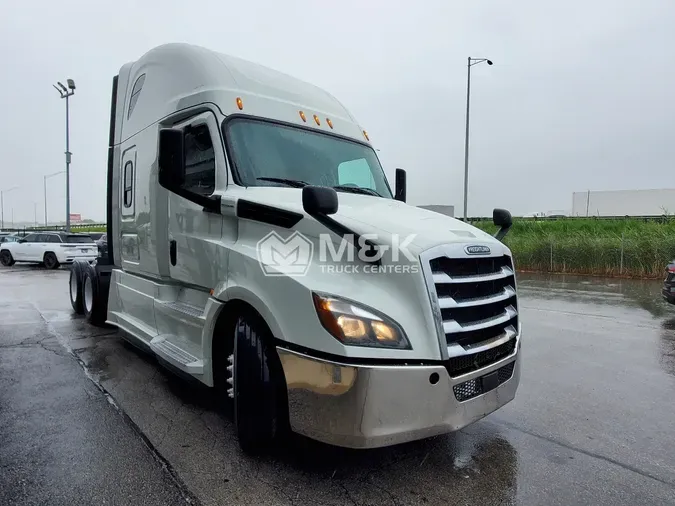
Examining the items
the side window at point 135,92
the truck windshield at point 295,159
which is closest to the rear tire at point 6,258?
the side window at point 135,92

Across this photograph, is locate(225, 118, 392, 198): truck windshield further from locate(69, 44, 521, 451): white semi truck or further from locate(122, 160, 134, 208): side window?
locate(122, 160, 134, 208): side window

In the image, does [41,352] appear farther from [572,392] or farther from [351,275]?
[572,392]

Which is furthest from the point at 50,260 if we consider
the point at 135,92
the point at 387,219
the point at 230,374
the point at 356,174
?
the point at 387,219

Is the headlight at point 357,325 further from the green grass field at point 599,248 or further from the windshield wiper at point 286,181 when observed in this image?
the green grass field at point 599,248

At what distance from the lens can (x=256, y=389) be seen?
10.2 feet

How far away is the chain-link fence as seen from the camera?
1566 centimetres

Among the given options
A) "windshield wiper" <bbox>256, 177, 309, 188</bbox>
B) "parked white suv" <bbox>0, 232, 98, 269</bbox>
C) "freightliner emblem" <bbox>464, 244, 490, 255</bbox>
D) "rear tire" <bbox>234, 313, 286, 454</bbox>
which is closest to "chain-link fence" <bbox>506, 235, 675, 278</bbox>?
"freightliner emblem" <bbox>464, 244, 490, 255</bbox>

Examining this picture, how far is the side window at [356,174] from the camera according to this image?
175 inches

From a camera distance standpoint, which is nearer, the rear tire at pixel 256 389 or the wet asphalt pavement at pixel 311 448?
the wet asphalt pavement at pixel 311 448

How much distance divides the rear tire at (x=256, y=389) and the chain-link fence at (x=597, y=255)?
16477 mm

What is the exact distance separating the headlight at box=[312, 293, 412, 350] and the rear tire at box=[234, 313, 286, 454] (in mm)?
603

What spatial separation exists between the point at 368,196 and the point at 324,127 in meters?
0.89

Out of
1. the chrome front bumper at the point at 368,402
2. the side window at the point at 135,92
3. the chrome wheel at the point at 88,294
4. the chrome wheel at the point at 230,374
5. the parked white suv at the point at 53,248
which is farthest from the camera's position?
the parked white suv at the point at 53,248

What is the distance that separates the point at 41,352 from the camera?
6.22 m
